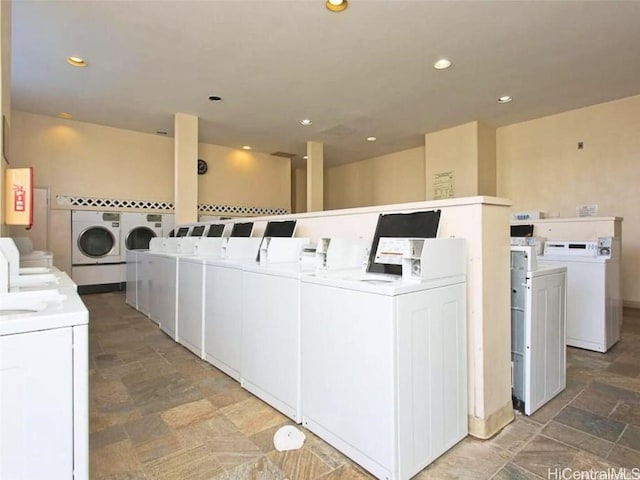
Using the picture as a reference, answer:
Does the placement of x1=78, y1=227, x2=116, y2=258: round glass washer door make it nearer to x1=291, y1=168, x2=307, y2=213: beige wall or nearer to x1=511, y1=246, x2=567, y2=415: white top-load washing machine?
x1=291, y1=168, x2=307, y2=213: beige wall

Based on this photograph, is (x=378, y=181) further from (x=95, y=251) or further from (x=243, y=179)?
(x=95, y=251)

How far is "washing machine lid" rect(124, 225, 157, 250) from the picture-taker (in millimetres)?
6031

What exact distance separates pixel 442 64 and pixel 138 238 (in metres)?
5.45

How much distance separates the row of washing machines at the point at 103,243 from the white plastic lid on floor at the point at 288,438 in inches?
173

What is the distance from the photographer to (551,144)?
5426mm

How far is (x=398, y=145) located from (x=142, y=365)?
6.21 meters

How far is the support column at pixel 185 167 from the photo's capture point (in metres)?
5.30

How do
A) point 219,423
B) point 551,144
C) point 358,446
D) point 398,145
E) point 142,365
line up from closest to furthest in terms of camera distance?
point 358,446 < point 219,423 < point 142,365 < point 551,144 < point 398,145

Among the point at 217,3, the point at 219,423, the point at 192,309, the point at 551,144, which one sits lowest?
the point at 219,423

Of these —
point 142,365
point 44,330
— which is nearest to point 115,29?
point 142,365

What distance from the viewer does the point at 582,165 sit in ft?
16.9

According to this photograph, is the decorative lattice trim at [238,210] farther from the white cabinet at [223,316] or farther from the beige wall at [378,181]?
the white cabinet at [223,316]

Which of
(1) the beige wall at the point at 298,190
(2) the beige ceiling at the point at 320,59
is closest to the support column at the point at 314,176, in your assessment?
(2) the beige ceiling at the point at 320,59

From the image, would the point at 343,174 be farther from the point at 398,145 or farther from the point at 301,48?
the point at 301,48
